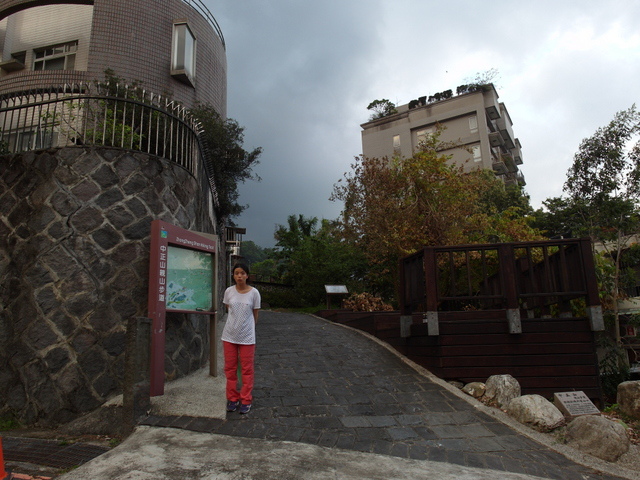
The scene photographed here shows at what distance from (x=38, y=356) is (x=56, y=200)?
2.21m

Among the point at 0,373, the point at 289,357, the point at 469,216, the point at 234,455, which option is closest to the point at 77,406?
the point at 0,373

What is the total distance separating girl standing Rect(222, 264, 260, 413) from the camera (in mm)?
4820

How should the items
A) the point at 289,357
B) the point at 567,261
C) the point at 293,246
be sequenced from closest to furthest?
the point at 567,261, the point at 289,357, the point at 293,246

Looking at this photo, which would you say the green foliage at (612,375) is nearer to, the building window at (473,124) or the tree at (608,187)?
the tree at (608,187)

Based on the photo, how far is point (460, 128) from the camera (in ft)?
121

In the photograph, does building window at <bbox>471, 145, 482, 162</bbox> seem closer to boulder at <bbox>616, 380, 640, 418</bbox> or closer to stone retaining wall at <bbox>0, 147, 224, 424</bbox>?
boulder at <bbox>616, 380, 640, 418</bbox>

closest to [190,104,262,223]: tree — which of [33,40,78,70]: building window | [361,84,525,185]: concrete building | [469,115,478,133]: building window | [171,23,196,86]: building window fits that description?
[171,23,196,86]: building window

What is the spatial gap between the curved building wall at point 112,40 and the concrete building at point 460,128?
24.5 m

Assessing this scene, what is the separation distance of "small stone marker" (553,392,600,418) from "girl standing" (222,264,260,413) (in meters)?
3.97

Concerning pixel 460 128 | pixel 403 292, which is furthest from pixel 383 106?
pixel 403 292

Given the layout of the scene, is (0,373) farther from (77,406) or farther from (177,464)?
(177,464)

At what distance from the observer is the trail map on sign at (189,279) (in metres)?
6.01

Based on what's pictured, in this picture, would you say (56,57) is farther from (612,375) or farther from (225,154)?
(612,375)

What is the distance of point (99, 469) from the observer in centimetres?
334
